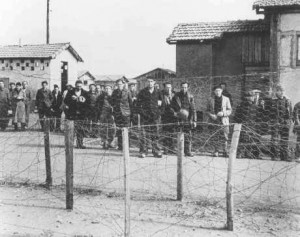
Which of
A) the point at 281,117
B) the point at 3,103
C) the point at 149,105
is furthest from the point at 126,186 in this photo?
the point at 3,103

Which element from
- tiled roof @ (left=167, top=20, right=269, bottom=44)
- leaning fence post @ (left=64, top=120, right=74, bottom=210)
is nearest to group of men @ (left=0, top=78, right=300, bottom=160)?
leaning fence post @ (left=64, top=120, right=74, bottom=210)

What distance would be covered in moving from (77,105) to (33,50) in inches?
686

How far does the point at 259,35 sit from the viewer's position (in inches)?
751

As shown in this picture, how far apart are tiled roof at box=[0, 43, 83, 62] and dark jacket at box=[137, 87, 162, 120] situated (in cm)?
1767

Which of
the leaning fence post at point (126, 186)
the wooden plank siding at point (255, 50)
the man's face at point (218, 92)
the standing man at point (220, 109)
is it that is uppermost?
the wooden plank siding at point (255, 50)

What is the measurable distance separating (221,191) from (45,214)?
2956 millimetres

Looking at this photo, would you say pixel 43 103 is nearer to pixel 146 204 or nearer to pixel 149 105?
pixel 149 105

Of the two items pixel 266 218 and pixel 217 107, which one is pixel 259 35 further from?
pixel 266 218

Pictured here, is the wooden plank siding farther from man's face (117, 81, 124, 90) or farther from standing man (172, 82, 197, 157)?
man's face (117, 81, 124, 90)

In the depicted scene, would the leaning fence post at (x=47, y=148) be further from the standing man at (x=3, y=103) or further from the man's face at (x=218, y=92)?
the standing man at (x=3, y=103)

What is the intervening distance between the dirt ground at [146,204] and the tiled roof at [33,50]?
19336 mm

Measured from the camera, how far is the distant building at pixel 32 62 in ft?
89.6

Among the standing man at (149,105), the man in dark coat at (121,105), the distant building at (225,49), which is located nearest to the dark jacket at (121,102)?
the man in dark coat at (121,105)

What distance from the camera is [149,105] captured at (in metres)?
10.7
